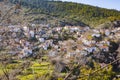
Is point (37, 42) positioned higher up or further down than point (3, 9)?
further down

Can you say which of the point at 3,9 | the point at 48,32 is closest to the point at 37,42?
the point at 48,32

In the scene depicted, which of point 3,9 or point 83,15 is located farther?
point 83,15

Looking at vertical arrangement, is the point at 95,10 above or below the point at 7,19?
below

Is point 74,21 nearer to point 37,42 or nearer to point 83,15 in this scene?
point 83,15

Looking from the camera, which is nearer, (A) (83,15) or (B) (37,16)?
(B) (37,16)

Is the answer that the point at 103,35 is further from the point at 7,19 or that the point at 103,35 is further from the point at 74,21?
the point at 7,19

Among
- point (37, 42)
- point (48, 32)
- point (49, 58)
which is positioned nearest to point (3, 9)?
point (49, 58)

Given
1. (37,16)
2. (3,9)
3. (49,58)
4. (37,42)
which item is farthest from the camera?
(37,16)

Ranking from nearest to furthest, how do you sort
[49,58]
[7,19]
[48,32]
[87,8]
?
1. [7,19]
2. [49,58]
3. [48,32]
4. [87,8]

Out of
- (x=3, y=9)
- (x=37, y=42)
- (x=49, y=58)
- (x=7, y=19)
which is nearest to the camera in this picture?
(x=7, y=19)
